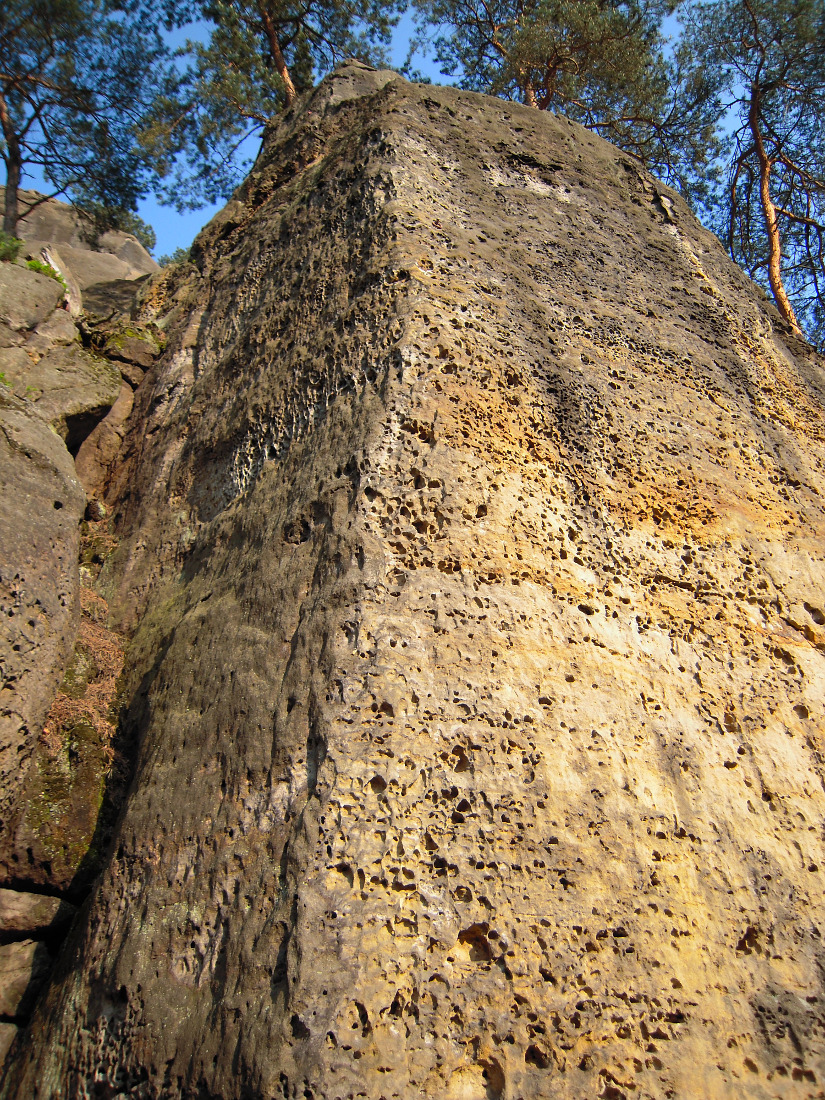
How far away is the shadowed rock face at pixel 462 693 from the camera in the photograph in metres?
2.38

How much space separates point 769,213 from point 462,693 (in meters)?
10.1

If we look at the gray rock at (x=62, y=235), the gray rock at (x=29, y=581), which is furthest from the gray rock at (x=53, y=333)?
the gray rock at (x=62, y=235)

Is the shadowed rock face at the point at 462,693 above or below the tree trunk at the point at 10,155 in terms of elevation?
below

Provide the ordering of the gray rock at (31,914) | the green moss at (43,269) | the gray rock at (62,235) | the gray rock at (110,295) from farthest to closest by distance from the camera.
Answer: the gray rock at (62,235)
the gray rock at (110,295)
the green moss at (43,269)
the gray rock at (31,914)

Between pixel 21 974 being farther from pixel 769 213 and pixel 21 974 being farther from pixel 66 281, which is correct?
pixel 769 213

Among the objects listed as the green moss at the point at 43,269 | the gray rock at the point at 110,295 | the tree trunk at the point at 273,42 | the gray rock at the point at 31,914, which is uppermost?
the tree trunk at the point at 273,42

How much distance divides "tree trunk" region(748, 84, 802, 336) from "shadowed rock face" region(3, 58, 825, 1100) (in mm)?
A: 4727

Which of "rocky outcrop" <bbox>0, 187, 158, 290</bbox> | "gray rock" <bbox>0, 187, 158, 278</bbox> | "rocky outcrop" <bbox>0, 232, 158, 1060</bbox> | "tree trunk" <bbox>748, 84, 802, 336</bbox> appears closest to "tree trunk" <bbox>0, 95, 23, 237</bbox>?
"rocky outcrop" <bbox>0, 187, 158, 290</bbox>

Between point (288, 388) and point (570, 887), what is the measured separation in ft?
10.0

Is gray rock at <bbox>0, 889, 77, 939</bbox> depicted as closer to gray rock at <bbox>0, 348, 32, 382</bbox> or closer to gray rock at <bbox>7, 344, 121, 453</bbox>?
gray rock at <bbox>7, 344, 121, 453</bbox>

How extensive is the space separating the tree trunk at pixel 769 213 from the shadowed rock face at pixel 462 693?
186 inches

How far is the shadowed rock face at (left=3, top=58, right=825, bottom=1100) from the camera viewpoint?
2.38 metres

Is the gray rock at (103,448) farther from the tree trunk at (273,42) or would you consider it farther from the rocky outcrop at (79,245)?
the rocky outcrop at (79,245)

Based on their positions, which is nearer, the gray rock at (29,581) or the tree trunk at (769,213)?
the gray rock at (29,581)
